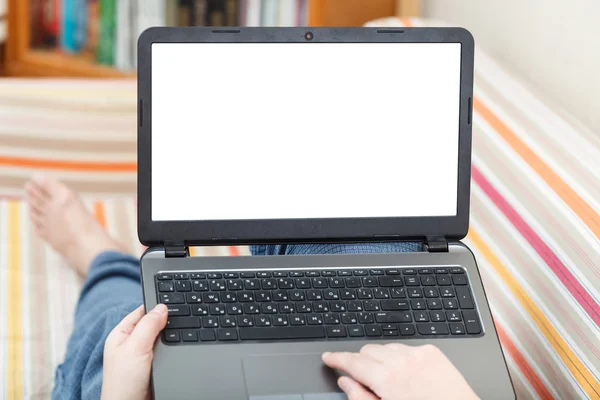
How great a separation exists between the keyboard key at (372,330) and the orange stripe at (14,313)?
1.66ft

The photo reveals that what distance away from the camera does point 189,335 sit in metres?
0.79

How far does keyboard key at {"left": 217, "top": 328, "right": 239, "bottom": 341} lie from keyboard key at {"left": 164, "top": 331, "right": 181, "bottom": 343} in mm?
Result: 39

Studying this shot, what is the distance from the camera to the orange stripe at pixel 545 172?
0.92 metres

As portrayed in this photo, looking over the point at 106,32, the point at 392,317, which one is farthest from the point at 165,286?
the point at 106,32

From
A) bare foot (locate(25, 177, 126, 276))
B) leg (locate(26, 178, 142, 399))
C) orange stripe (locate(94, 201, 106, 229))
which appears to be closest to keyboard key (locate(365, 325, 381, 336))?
leg (locate(26, 178, 142, 399))

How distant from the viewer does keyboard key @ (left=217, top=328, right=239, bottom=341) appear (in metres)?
0.80

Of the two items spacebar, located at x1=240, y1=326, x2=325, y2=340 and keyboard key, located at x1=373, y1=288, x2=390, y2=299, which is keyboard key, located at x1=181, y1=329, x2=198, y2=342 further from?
keyboard key, located at x1=373, y1=288, x2=390, y2=299

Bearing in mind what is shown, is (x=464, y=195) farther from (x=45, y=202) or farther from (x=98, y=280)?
(x=45, y=202)

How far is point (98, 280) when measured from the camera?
3.98 feet

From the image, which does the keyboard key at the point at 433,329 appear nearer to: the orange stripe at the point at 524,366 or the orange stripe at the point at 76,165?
the orange stripe at the point at 524,366

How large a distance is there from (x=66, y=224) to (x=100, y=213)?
16cm

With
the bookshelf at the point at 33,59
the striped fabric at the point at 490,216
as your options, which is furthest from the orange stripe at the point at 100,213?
the bookshelf at the point at 33,59

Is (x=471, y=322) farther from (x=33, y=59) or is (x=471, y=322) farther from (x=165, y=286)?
(x=33, y=59)

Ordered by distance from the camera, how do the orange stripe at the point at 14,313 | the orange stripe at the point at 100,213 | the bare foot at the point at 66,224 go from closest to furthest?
the orange stripe at the point at 14,313
the bare foot at the point at 66,224
the orange stripe at the point at 100,213
